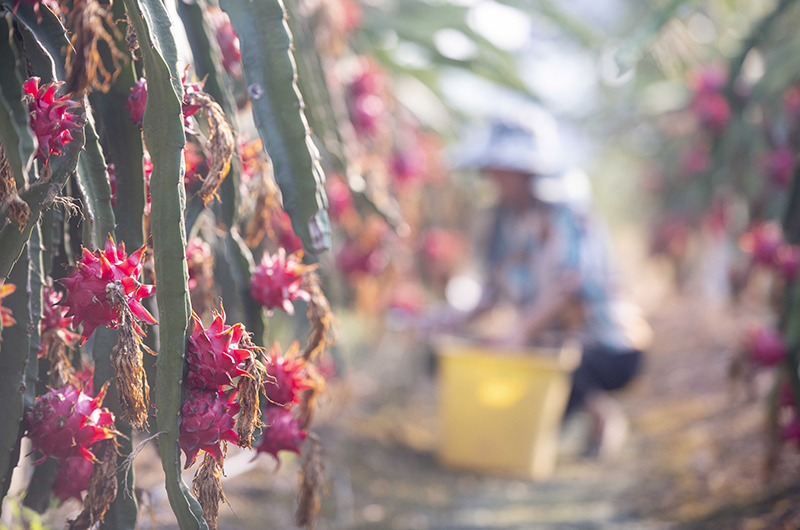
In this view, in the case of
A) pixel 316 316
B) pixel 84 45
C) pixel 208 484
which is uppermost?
pixel 84 45

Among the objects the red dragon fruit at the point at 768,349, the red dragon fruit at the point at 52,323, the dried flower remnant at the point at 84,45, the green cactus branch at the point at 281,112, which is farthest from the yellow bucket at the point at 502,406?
the dried flower remnant at the point at 84,45

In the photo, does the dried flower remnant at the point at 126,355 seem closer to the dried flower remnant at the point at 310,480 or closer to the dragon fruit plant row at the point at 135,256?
the dragon fruit plant row at the point at 135,256

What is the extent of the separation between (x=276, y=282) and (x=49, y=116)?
0.37 m

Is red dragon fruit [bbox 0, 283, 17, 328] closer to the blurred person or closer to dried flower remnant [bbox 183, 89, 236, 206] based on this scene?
dried flower remnant [bbox 183, 89, 236, 206]

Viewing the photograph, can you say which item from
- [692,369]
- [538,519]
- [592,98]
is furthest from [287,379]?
[592,98]

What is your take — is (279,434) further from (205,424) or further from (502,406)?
(502,406)

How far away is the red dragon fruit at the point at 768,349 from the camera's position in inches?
62.5

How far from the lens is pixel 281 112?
91 cm

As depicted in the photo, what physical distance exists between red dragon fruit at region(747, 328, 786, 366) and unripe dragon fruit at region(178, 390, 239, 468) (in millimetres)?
1392

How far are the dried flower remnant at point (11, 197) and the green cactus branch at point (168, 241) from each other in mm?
135

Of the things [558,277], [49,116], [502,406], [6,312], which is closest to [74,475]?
[6,312]

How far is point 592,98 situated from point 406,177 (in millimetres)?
4265

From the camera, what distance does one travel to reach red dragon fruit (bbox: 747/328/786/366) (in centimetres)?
159

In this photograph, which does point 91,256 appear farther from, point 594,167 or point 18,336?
point 594,167
